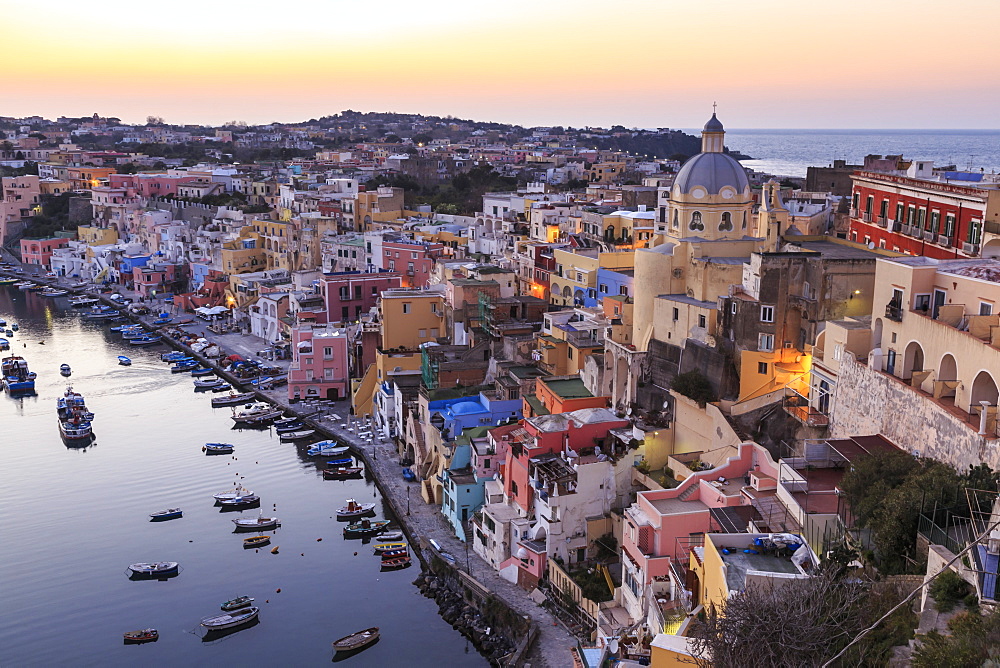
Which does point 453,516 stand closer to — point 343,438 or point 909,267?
point 343,438

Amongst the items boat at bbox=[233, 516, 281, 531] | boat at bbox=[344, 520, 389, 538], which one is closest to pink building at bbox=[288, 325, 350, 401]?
boat at bbox=[233, 516, 281, 531]

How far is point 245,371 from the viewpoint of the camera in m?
27.1

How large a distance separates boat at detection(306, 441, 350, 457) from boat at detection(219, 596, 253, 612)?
6.35m

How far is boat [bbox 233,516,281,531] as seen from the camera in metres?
17.3

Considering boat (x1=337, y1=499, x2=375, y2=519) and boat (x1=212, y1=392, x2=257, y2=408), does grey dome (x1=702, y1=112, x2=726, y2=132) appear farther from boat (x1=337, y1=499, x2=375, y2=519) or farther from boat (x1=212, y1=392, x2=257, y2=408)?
boat (x1=212, y1=392, x2=257, y2=408)

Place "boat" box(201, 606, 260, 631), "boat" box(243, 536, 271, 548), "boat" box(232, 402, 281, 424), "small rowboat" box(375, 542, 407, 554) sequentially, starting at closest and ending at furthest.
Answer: "boat" box(201, 606, 260, 631) < "small rowboat" box(375, 542, 407, 554) < "boat" box(243, 536, 271, 548) < "boat" box(232, 402, 281, 424)

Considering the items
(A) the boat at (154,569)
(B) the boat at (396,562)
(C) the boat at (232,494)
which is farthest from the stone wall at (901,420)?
(C) the boat at (232,494)

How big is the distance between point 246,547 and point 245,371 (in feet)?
36.3

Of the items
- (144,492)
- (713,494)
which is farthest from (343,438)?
(713,494)

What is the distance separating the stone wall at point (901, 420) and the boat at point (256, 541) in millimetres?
9950

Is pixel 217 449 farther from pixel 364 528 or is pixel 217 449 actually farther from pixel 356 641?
pixel 356 641

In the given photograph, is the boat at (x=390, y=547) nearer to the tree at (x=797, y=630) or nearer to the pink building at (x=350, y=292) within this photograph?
the tree at (x=797, y=630)

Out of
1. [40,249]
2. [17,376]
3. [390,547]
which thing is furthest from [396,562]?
[40,249]

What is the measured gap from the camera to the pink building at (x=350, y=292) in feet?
93.1
